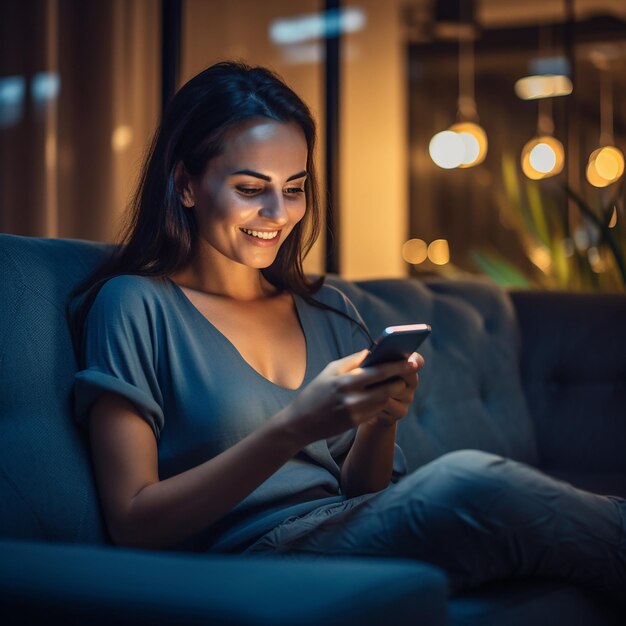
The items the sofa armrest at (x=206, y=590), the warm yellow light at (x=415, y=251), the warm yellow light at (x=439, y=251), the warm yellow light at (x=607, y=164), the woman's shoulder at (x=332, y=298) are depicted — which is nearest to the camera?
the sofa armrest at (x=206, y=590)

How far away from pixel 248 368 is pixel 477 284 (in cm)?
86

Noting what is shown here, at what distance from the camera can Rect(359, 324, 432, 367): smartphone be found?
42.5 inches

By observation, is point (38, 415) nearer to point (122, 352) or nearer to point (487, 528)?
point (122, 352)

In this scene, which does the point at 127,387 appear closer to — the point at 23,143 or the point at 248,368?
the point at 248,368

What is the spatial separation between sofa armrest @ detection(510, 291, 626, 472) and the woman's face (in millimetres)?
813

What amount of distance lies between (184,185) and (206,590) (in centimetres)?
82

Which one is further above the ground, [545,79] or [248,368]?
[545,79]

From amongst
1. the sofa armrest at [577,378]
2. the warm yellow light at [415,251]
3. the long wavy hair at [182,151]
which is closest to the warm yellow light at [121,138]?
the sofa armrest at [577,378]

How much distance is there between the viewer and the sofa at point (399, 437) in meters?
0.76

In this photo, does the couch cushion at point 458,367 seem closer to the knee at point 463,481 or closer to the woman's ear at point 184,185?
the woman's ear at point 184,185

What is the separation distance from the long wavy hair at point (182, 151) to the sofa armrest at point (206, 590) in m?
0.61

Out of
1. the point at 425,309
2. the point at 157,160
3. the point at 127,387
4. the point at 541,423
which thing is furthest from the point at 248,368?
the point at 541,423

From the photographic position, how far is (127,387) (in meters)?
1.20

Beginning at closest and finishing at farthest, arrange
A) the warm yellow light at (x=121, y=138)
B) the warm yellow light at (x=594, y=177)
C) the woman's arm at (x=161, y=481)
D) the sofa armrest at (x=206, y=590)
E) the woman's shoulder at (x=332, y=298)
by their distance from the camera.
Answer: the sofa armrest at (x=206, y=590) → the woman's arm at (x=161, y=481) → the woman's shoulder at (x=332, y=298) → the warm yellow light at (x=121, y=138) → the warm yellow light at (x=594, y=177)
